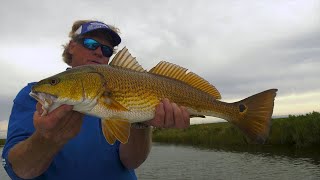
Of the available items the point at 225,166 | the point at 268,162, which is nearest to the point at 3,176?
the point at 225,166

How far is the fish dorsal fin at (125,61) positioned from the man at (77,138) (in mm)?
491

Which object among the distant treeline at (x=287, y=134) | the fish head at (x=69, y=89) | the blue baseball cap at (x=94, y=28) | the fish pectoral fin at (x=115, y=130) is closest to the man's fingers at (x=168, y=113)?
the fish pectoral fin at (x=115, y=130)

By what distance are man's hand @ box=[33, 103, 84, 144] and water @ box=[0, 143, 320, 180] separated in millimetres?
18096

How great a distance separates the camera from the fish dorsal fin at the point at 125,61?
3506 millimetres

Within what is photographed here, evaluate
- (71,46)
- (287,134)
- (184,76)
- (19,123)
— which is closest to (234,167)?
(287,134)

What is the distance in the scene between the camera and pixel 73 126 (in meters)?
3.17

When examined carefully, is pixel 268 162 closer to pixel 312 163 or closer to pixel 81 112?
pixel 312 163

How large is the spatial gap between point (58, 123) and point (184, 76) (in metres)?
1.37

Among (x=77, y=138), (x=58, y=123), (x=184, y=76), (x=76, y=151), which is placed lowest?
(x=76, y=151)

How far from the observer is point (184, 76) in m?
3.70

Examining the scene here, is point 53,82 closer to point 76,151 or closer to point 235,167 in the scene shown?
point 76,151

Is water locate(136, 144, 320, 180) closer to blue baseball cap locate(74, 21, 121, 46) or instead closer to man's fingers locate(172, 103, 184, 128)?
blue baseball cap locate(74, 21, 121, 46)

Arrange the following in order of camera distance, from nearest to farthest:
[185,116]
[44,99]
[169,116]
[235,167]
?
[44,99] < [169,116] < [185,116] < [235,167]

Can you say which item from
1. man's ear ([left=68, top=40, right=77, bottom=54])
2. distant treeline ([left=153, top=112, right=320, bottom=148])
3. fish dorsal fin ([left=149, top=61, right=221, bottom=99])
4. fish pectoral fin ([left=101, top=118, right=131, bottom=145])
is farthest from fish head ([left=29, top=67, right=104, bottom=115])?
distant treeline ([left=153, top=112, right=320, bottom=148])
